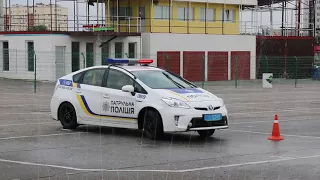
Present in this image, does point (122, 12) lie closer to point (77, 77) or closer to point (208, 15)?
point (208, 15)

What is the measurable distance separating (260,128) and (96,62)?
24.3 metres

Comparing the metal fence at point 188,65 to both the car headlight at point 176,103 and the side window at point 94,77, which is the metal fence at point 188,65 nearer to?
the side window at point 94,77

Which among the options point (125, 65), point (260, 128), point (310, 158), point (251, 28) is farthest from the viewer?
point (251, 28)

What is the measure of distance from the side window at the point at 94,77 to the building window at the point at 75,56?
2301 cm

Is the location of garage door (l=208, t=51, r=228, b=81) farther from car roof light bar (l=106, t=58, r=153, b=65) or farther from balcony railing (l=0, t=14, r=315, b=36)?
car roof light bar (l=106, t=58, r=153, b=65)

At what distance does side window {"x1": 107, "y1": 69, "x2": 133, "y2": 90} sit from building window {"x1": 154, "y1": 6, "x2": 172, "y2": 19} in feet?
99.1

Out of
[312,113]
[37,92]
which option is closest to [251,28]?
[37,92]

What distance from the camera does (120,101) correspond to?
553 inches

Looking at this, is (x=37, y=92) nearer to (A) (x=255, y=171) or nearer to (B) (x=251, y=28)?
(A) (x=255, y=171)

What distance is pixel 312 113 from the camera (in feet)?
67.5

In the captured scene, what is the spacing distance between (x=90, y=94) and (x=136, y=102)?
4.55 ft

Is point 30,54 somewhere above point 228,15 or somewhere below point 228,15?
below

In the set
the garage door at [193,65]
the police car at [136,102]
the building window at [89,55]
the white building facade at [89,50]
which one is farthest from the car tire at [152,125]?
the garage door at [193,65]

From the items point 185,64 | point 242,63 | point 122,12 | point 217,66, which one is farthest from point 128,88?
point 242,63
